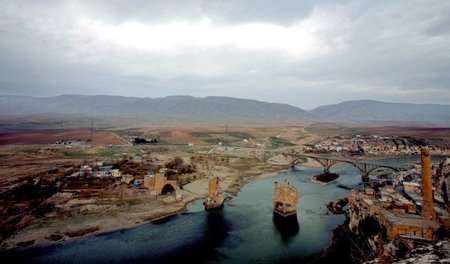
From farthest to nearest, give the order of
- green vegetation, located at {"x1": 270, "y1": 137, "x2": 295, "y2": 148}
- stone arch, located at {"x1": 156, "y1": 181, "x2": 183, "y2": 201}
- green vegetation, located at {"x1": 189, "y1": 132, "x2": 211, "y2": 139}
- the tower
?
1. green vegetation, located at {"x1": 189, "y1": 132, "x2": 211, "y2": 139}
2. green vegetation, located at {"x1": 270, "y1": 137, "x2": 295, "y2": 148}
3. stone arch, located at {"x1": 156, "y1": 181, "x2": 183, "y2": 201}
4. the tower

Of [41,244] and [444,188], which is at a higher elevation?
[444,188]

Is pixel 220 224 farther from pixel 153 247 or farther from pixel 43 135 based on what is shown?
pixel 43 135

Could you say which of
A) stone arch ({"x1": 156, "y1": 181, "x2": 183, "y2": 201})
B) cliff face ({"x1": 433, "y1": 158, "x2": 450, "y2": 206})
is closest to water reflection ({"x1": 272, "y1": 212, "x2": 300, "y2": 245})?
stone arch ({"x1": 156, "y1": 181, "x2": 183, "y2": 201})

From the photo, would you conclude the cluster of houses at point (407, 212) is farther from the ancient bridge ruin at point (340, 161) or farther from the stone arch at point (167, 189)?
the stone arch at point (167, 189)

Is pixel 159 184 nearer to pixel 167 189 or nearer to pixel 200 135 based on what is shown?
pixel 167 189

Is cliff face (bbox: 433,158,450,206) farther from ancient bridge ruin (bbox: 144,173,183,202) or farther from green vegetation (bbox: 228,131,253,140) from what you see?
green vegetation (bbox: 228,131,253,140)

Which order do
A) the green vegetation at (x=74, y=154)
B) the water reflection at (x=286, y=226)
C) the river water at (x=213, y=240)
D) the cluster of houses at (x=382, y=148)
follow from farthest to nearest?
1. the cluster of houses at (x=382, y=148)
2. the green vegetation at (x=74, y=154)
3. the water reflection at (x=286, y=226)
4. the river water at (x=213, y=240)

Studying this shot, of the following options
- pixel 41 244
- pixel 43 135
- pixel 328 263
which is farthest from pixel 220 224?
pixel 43 135

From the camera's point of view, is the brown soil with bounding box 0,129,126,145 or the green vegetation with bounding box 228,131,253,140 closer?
the brown soil with bounding box 0,129,126,145

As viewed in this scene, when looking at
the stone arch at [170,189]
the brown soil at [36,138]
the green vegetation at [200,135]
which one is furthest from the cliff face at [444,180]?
the green vegetation at [200,135]
